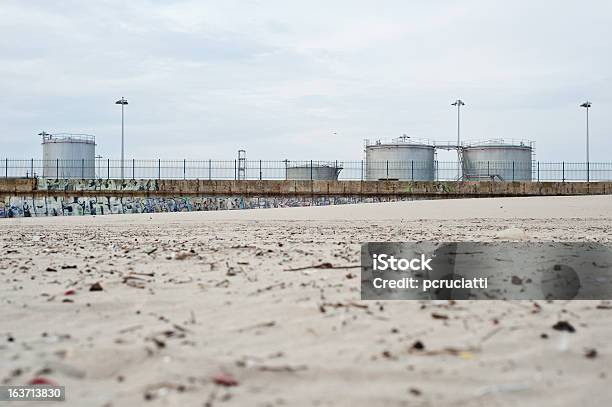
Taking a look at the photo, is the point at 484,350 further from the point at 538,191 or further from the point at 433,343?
the point at 538,191

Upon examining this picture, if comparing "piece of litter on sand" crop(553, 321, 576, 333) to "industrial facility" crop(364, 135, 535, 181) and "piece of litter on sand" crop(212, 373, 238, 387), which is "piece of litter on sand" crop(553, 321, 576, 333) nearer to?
"piece of litter on sand" crop(212, 373, 238, 387)

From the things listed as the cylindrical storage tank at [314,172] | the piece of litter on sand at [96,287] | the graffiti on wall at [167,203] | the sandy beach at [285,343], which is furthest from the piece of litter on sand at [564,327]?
the cylindrical storage tank at [314,172]

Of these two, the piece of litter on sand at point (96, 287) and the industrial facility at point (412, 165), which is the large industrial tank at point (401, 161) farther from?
Answer: the piece of litter on sand at point (96, 287)

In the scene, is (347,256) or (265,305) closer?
(265,305)

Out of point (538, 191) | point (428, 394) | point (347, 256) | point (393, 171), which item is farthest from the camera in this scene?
point (393, 171)

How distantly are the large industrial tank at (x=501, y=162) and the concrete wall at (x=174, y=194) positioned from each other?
1108cm

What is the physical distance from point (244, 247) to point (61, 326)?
3350mm

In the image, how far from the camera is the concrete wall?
24.1 m

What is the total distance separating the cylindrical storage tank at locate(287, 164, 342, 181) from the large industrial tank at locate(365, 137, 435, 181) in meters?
2.70

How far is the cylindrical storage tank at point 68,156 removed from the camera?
35.8 meters

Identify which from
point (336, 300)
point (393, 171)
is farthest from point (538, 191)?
point (336, 300)

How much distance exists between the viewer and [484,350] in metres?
2.45

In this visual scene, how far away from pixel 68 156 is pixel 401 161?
21.0 meters

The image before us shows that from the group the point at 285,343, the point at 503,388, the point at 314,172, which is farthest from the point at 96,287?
the point at 314,172
